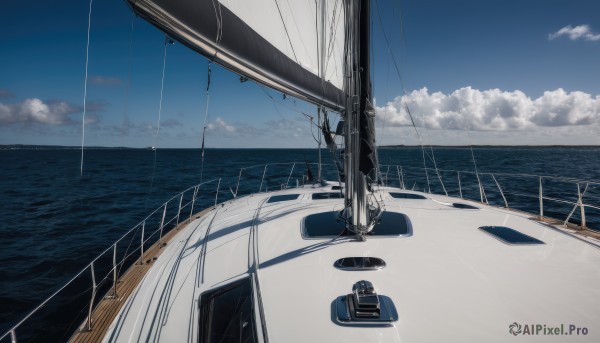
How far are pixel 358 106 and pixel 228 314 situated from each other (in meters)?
2.60

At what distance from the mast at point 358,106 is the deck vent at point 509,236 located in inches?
72.7

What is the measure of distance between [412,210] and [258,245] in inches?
104

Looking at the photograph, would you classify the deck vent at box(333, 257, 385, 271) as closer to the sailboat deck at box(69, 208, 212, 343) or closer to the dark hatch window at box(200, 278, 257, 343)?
the dark hatch window at box(200, 278, 257, 343)

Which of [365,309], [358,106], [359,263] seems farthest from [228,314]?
[358,106]

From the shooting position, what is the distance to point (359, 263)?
307cm

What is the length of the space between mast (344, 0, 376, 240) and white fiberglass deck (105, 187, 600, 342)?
69cm

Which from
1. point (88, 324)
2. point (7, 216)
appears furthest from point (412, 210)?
point (7, 216)

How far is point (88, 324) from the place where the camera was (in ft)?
9.15

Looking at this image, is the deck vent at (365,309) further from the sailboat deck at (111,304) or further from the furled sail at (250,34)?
the furled sail at (250,34)

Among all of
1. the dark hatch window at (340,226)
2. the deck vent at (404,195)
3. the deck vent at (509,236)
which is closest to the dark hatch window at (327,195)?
the deck vent at (404,195)

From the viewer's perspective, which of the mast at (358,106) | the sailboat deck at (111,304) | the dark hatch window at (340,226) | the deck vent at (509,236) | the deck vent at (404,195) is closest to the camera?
the sailboat deck at (111,304)

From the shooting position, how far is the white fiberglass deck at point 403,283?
223cm

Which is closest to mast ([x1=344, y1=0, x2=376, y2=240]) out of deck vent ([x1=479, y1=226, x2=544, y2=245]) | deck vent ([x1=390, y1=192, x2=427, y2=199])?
deck vent ([x1=479, y1=226, x2=544, y2=245])

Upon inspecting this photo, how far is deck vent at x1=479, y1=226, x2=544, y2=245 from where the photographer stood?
3592mm
